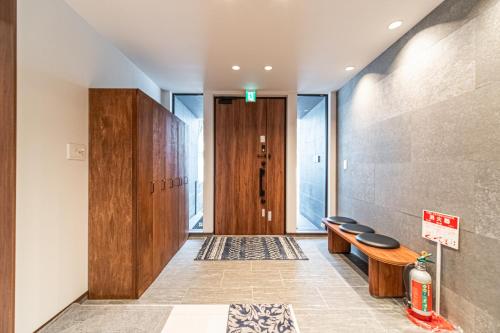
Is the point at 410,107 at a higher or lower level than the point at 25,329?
higher

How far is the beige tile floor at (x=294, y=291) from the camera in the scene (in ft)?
6.31

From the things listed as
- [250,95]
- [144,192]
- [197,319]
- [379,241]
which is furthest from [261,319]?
[250,95]

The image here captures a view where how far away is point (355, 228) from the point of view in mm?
2912

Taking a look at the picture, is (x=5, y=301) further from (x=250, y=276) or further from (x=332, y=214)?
(x=332, y=214)

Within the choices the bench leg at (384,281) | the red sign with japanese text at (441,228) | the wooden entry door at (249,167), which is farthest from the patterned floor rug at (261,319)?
the wooden entry door at (249,167)

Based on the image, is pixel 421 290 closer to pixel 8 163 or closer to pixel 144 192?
pixel 144 192

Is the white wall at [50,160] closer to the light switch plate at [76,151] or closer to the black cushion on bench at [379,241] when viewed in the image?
the light switch plate at [76,151]

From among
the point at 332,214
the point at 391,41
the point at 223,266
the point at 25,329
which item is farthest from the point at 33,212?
the point at 332,214

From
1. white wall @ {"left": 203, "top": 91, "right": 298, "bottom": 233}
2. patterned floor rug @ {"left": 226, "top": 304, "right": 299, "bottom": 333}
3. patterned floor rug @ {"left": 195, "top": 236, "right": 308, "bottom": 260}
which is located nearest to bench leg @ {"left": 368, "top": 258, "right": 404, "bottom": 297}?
patterned floor rug @ {"left": 226, "top": 304, "right": 299, "bottom": 333}

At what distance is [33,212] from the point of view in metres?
1.66

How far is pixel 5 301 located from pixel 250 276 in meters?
2.03

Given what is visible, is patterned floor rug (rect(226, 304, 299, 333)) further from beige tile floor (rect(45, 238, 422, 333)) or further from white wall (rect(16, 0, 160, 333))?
white wall (rect(16, 0, 160, 333))

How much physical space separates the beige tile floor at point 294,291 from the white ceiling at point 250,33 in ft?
8.71

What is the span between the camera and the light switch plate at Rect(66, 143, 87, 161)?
1.96m
